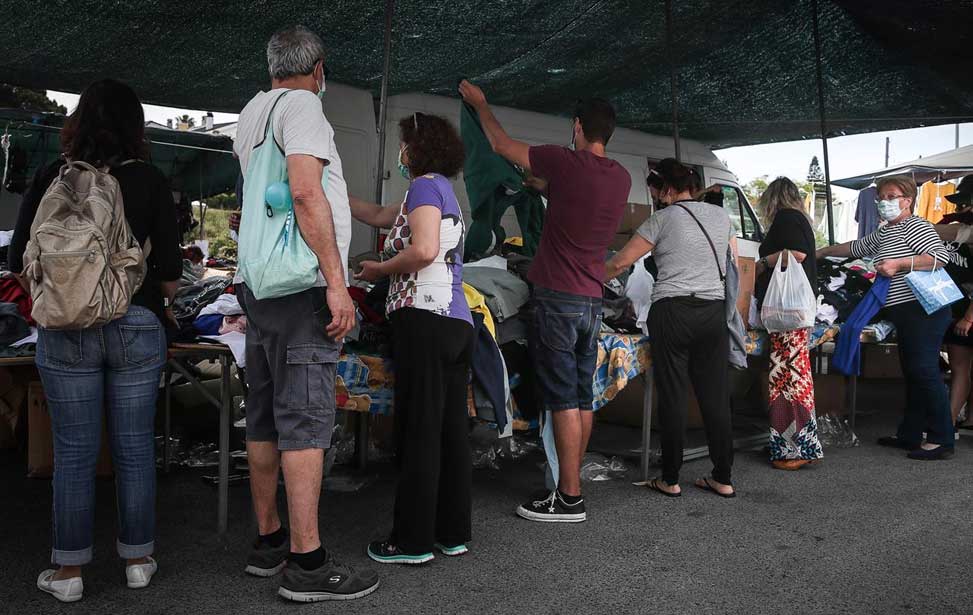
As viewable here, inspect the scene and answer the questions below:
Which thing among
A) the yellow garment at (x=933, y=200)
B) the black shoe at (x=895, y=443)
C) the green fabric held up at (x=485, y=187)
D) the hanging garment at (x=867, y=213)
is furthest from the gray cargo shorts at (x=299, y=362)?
the yellow garment at (x=933, y=200)

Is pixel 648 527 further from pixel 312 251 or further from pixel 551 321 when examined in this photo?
pixel 312 251

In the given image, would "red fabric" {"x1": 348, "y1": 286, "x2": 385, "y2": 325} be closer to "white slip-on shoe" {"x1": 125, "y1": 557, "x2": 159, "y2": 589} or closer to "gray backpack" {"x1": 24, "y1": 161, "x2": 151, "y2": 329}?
"gray backpack" {"x1": 24, "y1": 161, "x2": 151, "y2": 329}

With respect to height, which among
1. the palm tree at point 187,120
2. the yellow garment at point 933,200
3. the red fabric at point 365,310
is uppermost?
the palm tree at point 187,120

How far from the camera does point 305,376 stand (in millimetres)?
2471

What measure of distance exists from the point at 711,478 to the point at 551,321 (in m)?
1.40

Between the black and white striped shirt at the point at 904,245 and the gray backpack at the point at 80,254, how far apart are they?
4.27 metres

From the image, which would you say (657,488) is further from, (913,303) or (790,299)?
(913,303)

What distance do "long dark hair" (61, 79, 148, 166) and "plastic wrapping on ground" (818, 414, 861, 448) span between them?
15.0ft

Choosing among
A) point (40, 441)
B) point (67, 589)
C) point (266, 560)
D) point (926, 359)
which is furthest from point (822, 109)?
point (67, 589)

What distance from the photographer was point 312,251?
242 cm

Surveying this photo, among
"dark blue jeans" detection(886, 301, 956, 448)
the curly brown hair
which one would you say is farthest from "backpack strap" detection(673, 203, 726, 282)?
"dark blue jeans" detection(886, 301, 956, 448)

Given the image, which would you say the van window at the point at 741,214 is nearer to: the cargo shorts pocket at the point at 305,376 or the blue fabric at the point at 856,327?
the blue fabric at the point at 856,327

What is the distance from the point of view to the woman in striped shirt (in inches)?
187

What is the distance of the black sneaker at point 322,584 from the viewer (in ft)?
8.30
